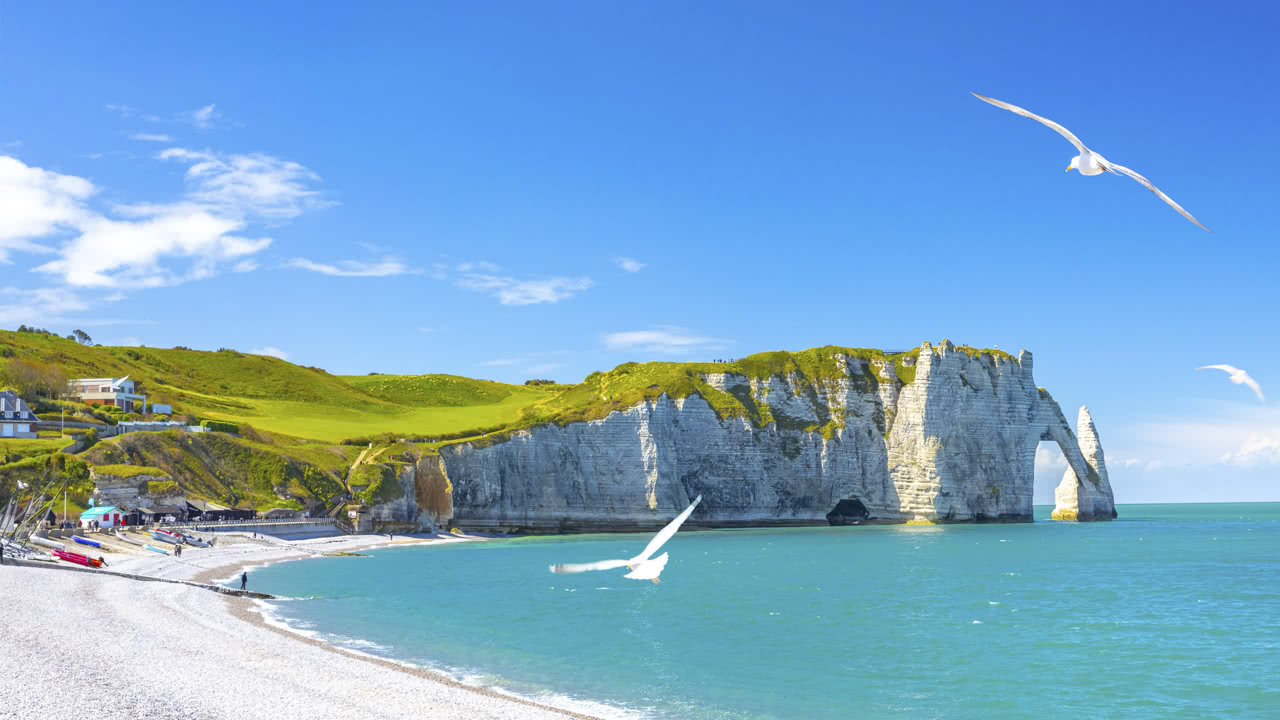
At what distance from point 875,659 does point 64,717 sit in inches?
1031

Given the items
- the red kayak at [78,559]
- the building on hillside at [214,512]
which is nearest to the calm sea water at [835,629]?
the red kayak at [78,559]

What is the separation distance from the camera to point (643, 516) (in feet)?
400

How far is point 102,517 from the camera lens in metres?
77.2

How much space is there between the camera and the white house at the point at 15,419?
314ft

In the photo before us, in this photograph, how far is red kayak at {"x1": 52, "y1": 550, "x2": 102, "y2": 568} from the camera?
182ft

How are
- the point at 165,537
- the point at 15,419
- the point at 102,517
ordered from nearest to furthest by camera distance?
the point at 165,537 → the point at 102,517 → the point at 15,419

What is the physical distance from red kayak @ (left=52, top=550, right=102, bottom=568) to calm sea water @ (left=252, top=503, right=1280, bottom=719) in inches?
361

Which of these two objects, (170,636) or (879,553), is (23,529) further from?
(879,553)

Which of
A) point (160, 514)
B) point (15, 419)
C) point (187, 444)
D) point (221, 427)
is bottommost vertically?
point (160, 514)

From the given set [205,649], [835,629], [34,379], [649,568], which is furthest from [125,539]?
[649,568]

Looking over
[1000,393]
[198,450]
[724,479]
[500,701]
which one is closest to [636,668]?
[500,701]

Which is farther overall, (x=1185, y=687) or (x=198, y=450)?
(x=198, y=450)

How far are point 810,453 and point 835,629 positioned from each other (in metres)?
88.2

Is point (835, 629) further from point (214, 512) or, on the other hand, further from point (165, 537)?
point (214, 512)
